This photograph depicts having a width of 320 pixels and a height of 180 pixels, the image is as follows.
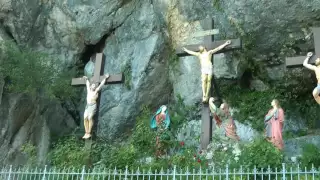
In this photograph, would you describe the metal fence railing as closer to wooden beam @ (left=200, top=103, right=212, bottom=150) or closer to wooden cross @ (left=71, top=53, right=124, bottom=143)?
wooden beam @ (left=200, top=103, right=212, bottom=150)

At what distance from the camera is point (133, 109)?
42.4 ft

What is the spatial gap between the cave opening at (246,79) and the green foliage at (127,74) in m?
3.23

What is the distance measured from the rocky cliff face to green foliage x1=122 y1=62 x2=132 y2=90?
29 millimetres

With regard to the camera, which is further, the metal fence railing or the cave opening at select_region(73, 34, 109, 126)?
the cave opening at select_region(73, 34, 109, 126)

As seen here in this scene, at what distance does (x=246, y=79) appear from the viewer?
13195 millimetres

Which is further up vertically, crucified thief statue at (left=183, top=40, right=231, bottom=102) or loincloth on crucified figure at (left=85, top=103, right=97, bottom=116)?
crucified thief statue at (left=183, top=40, right=231, bottom=102)

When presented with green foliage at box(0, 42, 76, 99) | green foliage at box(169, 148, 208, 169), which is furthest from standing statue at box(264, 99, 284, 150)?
green foliage at box(0, 42, 76, 99)

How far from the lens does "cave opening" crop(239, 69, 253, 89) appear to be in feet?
42.7

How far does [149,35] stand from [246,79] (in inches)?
123

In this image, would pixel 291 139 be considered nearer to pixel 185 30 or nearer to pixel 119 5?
pixel 185 30

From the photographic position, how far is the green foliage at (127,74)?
43.1 ft

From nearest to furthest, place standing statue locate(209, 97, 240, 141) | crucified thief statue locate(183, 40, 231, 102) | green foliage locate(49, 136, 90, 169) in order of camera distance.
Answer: green foliage locate(49, 136, 90, 169), standing statue locate(209, 97, 240, 141), crucified thief statue locate(183, 40, 231, 102)

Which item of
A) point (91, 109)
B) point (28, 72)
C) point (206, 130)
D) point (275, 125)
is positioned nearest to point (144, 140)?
point (206, 130)

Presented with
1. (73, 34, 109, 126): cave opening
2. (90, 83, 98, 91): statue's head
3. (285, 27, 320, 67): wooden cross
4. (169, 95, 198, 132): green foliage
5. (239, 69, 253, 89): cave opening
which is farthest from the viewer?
Result: (73, 34, 109, 126): cave opening
